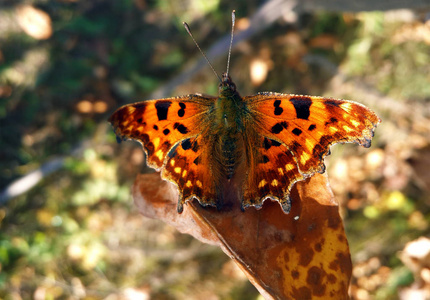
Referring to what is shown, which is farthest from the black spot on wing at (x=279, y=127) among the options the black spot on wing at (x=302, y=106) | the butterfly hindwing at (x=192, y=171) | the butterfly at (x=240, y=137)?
the butterfly hindwing at (x=192, y=171)

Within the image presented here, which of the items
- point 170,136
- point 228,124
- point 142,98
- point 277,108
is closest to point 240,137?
point 228,124

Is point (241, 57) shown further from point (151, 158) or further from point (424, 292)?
point (424, 292)

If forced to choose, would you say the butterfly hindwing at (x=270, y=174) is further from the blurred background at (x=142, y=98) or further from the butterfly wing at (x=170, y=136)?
the blurred background at (x=142, y=98)

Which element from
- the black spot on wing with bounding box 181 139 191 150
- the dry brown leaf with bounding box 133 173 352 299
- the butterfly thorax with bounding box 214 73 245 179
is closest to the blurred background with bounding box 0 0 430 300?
the butterfly thorax with bounding box 214 73 245 179

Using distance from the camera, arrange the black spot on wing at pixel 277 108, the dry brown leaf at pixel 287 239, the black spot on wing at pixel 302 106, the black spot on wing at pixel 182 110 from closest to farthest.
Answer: the dry brown leaf at pixel 287 239 < the black spot on wing at pixel 302 106 < the black spot on wing at pixel 277 108 < the black spot on wing at pixel 182 110

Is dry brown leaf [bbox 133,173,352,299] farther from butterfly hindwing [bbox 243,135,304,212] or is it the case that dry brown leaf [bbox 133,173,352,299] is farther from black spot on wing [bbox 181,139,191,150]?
black spot on wing [bbox 181,139,191,150]

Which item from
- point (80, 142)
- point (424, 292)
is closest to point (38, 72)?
point (80, 142)

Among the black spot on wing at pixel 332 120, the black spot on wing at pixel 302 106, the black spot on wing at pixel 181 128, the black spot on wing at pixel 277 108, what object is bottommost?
the black spot on wing at pixel 332 120

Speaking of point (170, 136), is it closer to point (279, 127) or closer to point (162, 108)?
point (162, 108)
